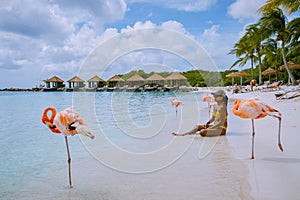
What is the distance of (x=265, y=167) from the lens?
3482mm

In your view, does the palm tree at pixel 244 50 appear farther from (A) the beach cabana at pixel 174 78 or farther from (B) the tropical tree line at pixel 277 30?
(A) the beach cabana at pixel 174 78

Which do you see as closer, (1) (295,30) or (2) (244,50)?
(1) (295,30)

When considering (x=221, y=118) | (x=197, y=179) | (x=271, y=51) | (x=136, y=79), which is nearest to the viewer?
(x=197, y=179)

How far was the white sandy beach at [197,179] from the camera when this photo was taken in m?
2.82

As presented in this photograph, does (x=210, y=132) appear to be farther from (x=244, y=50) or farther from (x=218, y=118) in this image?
(x=244, y=50)

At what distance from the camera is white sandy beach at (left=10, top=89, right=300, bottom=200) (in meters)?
2.82

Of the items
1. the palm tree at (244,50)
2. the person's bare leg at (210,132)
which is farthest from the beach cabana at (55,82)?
the person's bare leg at (210,132)

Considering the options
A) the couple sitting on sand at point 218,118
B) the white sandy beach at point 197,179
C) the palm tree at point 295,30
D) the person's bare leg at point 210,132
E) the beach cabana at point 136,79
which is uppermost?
the palm tree at point 295,30

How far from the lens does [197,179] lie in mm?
3258

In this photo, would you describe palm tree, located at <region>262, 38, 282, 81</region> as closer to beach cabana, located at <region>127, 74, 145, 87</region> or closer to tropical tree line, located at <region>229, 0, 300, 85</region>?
tropical tree line, located at <region>229, 0, 300, 85</region>

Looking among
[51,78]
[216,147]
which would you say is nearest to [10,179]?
[216,147]

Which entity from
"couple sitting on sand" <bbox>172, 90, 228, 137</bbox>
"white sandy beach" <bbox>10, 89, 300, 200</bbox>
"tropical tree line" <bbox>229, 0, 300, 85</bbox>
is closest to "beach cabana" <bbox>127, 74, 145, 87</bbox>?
"couple sitting on sand" <bbox>172, 90, 228, 137</bbox>

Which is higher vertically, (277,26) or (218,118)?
(277,26)

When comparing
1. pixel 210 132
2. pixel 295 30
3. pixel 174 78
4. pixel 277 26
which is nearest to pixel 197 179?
pixel 210 132
